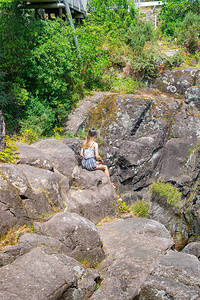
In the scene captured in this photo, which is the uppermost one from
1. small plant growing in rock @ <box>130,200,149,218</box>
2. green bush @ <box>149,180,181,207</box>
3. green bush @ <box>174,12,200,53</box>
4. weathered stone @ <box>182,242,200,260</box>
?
green bush @ <box>174,12,200,53</box>

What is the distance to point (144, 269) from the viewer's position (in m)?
4.76

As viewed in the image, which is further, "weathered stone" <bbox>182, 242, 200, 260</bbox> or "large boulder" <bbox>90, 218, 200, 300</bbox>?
"weathered stone" <bbox>182, 242, 200, 260</bbox>

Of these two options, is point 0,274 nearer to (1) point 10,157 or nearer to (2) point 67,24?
(1) point 10,157

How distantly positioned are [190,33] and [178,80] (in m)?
5.33

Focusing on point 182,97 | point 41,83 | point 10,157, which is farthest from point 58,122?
point 10,157

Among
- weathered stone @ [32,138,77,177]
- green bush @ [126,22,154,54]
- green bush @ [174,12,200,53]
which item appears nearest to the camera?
weathered stone @ [32,138,77,177]

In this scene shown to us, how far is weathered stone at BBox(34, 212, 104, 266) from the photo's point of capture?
5121 millimetres

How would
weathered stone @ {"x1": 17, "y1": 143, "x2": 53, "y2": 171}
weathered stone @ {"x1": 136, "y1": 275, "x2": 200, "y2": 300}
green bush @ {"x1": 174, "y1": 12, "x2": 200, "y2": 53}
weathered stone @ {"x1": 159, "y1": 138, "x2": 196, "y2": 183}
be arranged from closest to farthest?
weathered stone @ {"x1": 136, "y1": 275, "x2": 200, "y2": 300}
weathered stone @ {"x1": 17, "y1": 143, "x2": 53, "y2": 171}
weathered stone @ {"x1": 159, "y1": 138, "x2": 196, "y2": 183}
green bush @ {"x1": 174, "y1": 12, "x2": 200, "y2": 53}

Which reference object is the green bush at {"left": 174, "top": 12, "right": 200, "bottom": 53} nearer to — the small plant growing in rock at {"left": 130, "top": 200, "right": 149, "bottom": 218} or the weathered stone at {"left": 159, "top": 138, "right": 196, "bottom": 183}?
the weathered stone at {"left": 159, "top": 138, "right": 196, "bottom": 183}

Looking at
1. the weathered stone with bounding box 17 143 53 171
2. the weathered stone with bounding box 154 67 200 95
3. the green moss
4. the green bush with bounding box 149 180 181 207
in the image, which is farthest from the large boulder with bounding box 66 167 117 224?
the weathered stone with bounding box 154 67 200 95

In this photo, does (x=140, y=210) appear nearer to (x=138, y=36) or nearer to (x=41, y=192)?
(x=41, y=192)

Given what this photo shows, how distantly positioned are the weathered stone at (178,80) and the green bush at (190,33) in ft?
13.8

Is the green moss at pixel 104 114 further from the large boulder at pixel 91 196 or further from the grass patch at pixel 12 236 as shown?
the grass patch at pixel 12 236

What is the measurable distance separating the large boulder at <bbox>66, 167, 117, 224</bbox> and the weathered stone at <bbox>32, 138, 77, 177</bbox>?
21 cm
